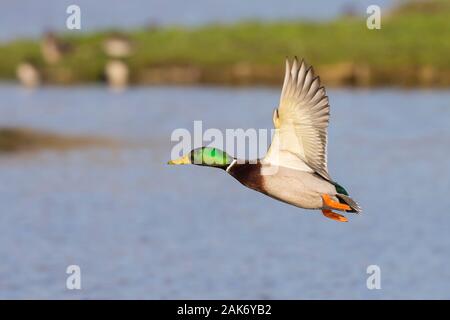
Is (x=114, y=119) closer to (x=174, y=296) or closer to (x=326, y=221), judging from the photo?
(x=326, y=221)

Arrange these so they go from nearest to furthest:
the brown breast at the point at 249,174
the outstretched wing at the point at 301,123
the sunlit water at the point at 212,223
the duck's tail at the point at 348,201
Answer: the brown breast at the point at 249,174, the duck's tail at the point at 348,201, the outstretched wing at the point at 301,123, the sunlit water at the point at 212,223

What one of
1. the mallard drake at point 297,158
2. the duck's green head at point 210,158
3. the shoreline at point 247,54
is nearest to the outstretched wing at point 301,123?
the mallard drake at point 297,158

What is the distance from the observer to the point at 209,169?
23609 mm

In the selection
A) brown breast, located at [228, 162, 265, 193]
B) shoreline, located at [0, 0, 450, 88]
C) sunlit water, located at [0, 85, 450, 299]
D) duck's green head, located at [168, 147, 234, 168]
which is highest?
shoreline, located at [0, 0, 450, 88]

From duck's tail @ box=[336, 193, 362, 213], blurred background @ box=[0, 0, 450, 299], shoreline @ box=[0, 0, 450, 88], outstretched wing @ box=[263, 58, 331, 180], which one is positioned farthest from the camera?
shoreline @ box=[0, 0, 450, 88]

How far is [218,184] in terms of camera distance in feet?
73.5

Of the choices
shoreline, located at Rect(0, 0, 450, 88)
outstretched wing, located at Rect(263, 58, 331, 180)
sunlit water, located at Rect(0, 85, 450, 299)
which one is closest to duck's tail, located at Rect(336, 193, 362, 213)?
outstretched wing, located at Rect(263, 58, 331, 180)

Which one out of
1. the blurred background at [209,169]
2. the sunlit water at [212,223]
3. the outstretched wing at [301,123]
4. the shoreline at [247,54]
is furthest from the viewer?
the shoreline at [247,54]

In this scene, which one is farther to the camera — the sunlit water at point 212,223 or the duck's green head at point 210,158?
the sunlit water at point 212,223

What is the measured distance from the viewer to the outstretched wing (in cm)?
1088

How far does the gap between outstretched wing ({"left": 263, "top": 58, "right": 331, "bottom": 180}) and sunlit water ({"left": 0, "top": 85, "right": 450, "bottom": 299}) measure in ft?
15.2

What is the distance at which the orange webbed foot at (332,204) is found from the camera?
10.7 meters

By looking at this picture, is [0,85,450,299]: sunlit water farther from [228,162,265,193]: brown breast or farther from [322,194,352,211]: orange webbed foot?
[228,162,265,193]: brown breast

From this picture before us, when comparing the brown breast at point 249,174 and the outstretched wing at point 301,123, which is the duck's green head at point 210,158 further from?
the outstretched wing at point 301,123
